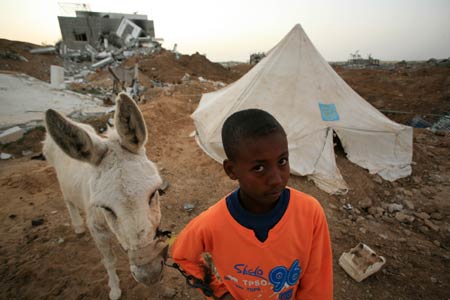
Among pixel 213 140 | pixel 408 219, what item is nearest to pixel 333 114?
pixel 408 219

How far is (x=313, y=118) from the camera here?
Answer: 545 cm

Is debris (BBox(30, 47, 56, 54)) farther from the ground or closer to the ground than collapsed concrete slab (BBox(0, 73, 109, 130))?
farther from the ground

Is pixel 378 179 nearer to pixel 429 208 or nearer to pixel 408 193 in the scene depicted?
pixel 408 193

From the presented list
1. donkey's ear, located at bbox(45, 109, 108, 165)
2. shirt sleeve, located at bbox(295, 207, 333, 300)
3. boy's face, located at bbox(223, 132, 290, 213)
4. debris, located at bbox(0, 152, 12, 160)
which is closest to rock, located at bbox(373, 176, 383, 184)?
shirt sleeve, located at bbox(295, 207, 333, 300)

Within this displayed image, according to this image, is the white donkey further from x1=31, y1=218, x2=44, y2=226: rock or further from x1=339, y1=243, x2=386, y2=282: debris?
x1=31, y1=218, x2=44, y2=226: rock

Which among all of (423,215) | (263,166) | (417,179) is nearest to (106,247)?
(263,166)

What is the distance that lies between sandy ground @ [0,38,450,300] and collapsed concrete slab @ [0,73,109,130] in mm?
1423

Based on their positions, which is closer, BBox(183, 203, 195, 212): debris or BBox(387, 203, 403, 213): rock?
BBox(183, 203, 195, 212): debris

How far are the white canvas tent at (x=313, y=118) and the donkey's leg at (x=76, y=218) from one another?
3166 millimetres

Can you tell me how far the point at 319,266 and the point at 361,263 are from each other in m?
2.08

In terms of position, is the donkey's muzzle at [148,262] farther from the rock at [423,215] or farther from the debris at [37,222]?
the rock at [423,215]

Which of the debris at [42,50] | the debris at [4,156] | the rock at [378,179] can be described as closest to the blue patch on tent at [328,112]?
the rock at [378,179]

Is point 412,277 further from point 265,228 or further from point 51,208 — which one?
point 51,208

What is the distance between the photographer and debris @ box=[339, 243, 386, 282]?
8.97 ft
